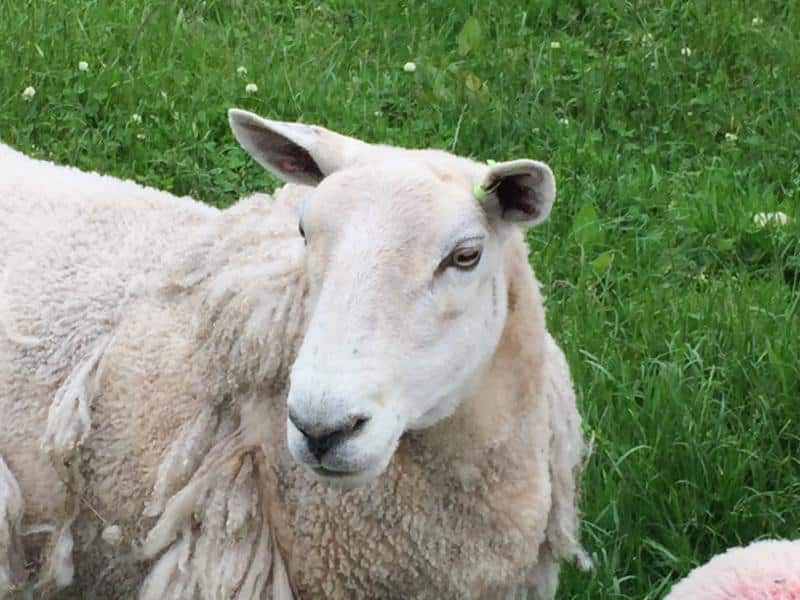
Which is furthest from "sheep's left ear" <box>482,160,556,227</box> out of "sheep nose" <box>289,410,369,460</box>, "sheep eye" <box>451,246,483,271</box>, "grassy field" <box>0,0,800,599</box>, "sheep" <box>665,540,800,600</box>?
"grassy field" <box>0,0,800,599</box>

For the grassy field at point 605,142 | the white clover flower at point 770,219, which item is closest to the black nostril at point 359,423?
the grassy field at point 605,142

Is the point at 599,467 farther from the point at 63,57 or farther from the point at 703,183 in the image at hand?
the point at 63,57

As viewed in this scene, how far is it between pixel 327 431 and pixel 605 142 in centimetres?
354

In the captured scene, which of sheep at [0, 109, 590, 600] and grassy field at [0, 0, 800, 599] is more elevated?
sheep at [0, 109, 590, 600]

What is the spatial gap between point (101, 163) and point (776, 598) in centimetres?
327

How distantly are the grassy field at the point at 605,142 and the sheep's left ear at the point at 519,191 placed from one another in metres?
1.16

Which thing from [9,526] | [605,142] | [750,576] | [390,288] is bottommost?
[605,142]

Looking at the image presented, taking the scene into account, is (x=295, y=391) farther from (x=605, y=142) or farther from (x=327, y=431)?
(x=605, y=142)

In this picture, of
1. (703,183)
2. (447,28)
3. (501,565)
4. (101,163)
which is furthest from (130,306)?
(447,28)

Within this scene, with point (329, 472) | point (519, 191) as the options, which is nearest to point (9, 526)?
point (329, 472)

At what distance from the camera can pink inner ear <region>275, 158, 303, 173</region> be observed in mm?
2951

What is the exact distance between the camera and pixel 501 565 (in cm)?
297

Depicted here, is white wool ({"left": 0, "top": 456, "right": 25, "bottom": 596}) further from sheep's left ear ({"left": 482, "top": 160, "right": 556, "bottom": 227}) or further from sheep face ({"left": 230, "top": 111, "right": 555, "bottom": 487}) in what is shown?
sheep's left ear ({"left": 482, "top": 160, "right": 556, "bottom": 227})

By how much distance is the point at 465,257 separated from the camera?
2.65m
